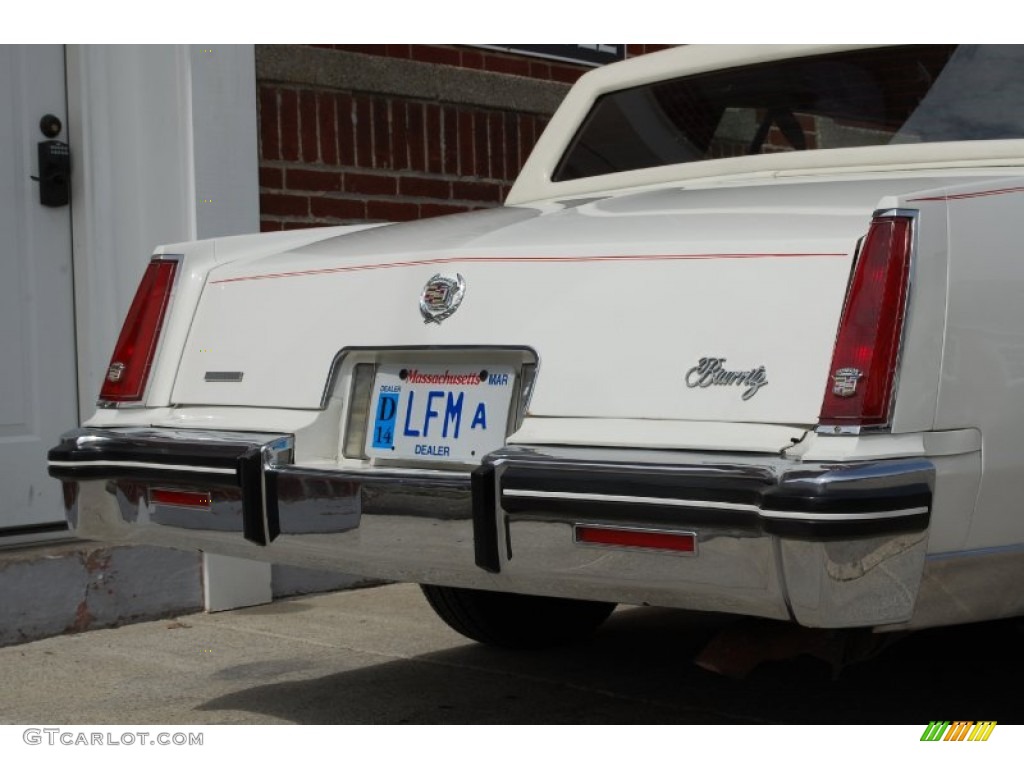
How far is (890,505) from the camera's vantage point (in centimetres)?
254

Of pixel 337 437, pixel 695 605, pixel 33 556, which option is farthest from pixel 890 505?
pixel 33 556

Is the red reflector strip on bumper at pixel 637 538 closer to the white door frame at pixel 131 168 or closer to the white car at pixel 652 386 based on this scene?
the white car at pixel 652 386

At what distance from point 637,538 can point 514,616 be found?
1.71m

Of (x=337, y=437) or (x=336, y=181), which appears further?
(x=336, y=181)

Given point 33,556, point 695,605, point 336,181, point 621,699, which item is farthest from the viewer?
point 336,181

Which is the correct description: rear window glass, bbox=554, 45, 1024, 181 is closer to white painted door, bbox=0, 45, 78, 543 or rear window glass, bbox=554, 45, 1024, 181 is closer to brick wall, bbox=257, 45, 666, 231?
brick wall, bbox=257, 45, 666, 231

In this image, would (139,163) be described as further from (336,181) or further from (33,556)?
(33,556)

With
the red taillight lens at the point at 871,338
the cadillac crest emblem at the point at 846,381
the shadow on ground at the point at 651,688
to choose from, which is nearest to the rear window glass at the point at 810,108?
the red taillight lens at the point at 871,338

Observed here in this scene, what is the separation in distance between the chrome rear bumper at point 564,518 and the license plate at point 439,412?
87 mm

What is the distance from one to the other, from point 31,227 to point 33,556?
1.15 meters

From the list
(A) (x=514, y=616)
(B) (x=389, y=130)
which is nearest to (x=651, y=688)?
(A) (x=514, y=616)

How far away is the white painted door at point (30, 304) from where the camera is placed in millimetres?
5152

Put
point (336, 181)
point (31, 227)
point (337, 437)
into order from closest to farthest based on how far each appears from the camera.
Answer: point (337, 437) < point (31, 227) < point (336, 181)
